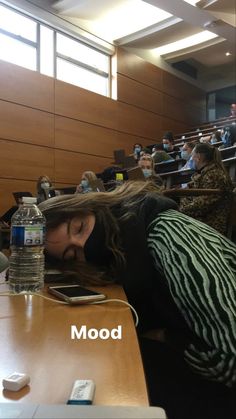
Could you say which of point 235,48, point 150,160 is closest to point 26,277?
point 150,160

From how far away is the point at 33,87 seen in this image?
5.83 m

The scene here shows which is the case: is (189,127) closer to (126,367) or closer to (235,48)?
(235,48)

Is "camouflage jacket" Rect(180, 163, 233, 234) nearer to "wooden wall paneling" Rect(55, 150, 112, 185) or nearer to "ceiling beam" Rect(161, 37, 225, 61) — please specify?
"wooden wall paneling" Rect(55, 150, 112, 185)

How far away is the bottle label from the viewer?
948mm

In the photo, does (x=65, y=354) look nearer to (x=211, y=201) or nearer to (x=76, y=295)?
(x=76, y=295)

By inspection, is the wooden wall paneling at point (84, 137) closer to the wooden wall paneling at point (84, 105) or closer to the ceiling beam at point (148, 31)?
the wooden wall paneling at point (84, 105)

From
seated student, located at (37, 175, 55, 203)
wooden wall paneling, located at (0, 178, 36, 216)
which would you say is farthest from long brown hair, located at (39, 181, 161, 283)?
wooden wall paneling, located at (0, 178, 36, 216)

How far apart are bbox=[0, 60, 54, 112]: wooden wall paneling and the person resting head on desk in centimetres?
493

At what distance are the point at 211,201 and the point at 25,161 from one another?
3605 millimetres

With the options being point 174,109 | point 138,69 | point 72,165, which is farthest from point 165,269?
point 174,109

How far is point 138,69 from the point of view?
7.66 meters

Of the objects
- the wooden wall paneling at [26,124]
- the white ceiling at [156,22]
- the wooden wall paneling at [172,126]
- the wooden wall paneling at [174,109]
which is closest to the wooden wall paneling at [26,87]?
the wooden wall paneling at [26,124]

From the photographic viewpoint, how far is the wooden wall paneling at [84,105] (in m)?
6.23

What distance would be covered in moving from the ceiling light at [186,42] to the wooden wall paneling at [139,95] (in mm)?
792
